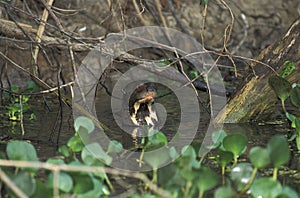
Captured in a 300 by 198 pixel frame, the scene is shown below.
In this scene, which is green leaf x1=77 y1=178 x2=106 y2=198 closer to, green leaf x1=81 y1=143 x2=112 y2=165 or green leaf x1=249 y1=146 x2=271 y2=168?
green leaf x1=81 y1=143 x2=112 y2=165

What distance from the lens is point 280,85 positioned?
4.46 m

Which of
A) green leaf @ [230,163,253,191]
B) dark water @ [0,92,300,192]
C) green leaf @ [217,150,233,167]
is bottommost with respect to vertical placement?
green leaf @ [230,163,253,191]

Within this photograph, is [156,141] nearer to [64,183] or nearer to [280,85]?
[64,183]

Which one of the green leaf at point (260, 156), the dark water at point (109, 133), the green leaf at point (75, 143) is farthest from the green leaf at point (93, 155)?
the green leaf at point (260, 156)

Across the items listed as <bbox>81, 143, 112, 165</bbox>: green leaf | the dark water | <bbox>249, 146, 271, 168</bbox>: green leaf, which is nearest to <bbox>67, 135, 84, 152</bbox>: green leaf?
<bbox>81, 143, 112, 165</bbox>: green leaf

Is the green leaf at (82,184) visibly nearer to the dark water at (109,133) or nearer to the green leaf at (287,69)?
the dark water at (109,133)

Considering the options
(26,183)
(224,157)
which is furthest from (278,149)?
(26,183)

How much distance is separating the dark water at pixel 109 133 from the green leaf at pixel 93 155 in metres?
0.44

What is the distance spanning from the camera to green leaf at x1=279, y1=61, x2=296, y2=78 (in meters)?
4.72

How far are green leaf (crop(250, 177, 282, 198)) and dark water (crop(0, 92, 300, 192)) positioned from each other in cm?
64

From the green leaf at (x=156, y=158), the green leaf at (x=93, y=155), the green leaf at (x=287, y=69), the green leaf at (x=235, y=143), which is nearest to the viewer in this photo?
the green leaf at (x=156, y=158)

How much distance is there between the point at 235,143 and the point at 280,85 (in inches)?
42.3

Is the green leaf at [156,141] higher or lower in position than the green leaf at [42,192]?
higher

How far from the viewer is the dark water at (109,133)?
4.16 metres
